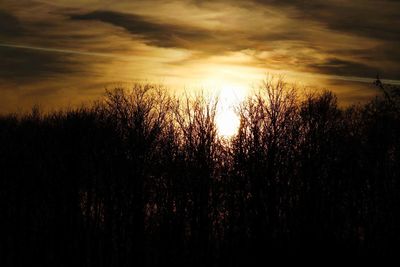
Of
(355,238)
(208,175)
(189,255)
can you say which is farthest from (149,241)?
(355,238)

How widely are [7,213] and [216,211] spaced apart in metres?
26.0

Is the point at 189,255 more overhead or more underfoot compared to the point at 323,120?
more underfoot

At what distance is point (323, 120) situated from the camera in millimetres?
72750

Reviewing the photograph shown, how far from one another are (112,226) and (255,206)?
55.7 feet

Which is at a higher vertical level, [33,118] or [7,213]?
[33,118]

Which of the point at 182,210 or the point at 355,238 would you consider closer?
the point at 355,238

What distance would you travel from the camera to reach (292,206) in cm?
7175

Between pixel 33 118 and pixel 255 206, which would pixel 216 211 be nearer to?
pixel 255 206

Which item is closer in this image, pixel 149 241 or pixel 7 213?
pixel 149 241

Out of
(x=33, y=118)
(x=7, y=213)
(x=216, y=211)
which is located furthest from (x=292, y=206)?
(x=33, y=118)

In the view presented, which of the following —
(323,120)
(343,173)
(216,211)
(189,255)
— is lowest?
(189,255)

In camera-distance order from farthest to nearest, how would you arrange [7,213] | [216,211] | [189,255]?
[7,213]
[216,211]
[189,255]

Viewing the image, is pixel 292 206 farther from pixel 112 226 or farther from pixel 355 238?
pixel 112 226

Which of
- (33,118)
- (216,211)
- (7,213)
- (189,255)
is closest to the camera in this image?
(189,255)
